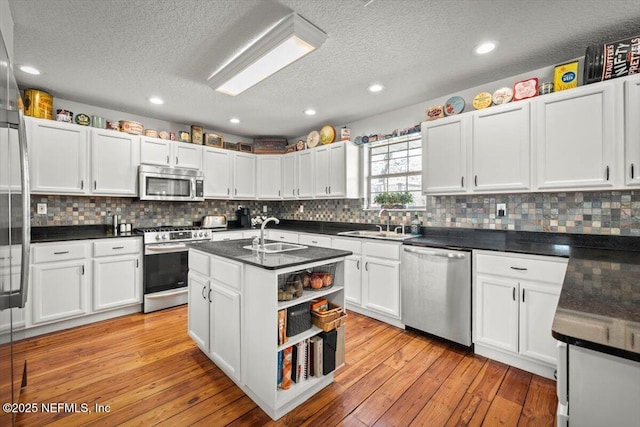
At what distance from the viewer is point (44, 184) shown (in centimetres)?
292

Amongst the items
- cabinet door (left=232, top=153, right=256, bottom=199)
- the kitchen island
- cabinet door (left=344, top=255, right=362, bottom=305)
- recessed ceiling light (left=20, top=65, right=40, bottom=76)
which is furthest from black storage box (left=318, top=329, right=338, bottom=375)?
recessed ceiling light (left=20, top=65, right=40, bottom=76)

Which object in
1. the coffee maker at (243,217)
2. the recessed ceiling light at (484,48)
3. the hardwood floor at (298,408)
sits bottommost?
the hardwood floor at (298,408)

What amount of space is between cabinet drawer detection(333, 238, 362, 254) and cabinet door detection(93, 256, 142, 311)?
234 centimetres

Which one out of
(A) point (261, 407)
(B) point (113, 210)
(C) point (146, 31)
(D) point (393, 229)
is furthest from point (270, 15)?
(B) point (113, 210)

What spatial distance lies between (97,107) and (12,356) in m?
3.29

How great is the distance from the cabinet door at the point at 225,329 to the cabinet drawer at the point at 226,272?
0.05 m

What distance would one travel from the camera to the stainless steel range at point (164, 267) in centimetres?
332

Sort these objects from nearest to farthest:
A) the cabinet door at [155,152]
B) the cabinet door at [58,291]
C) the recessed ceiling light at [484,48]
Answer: the recessed ceiling light at [484,48], the cabinet door at [58,291], the cabinet door at [155,152]

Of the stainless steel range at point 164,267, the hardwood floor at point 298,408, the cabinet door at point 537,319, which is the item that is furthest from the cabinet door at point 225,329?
the cabinet door at point 537,319

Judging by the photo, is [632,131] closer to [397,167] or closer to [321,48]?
[397,167]

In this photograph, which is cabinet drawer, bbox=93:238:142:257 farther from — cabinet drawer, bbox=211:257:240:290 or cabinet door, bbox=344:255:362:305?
cabinet door, bbox=344:255:362:305

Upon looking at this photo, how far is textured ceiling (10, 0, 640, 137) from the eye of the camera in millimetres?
1752

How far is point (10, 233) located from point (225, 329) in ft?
4.15

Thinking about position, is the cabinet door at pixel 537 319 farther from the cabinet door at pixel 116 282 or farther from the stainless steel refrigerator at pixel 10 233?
the cabinet door at pixel 116 282
